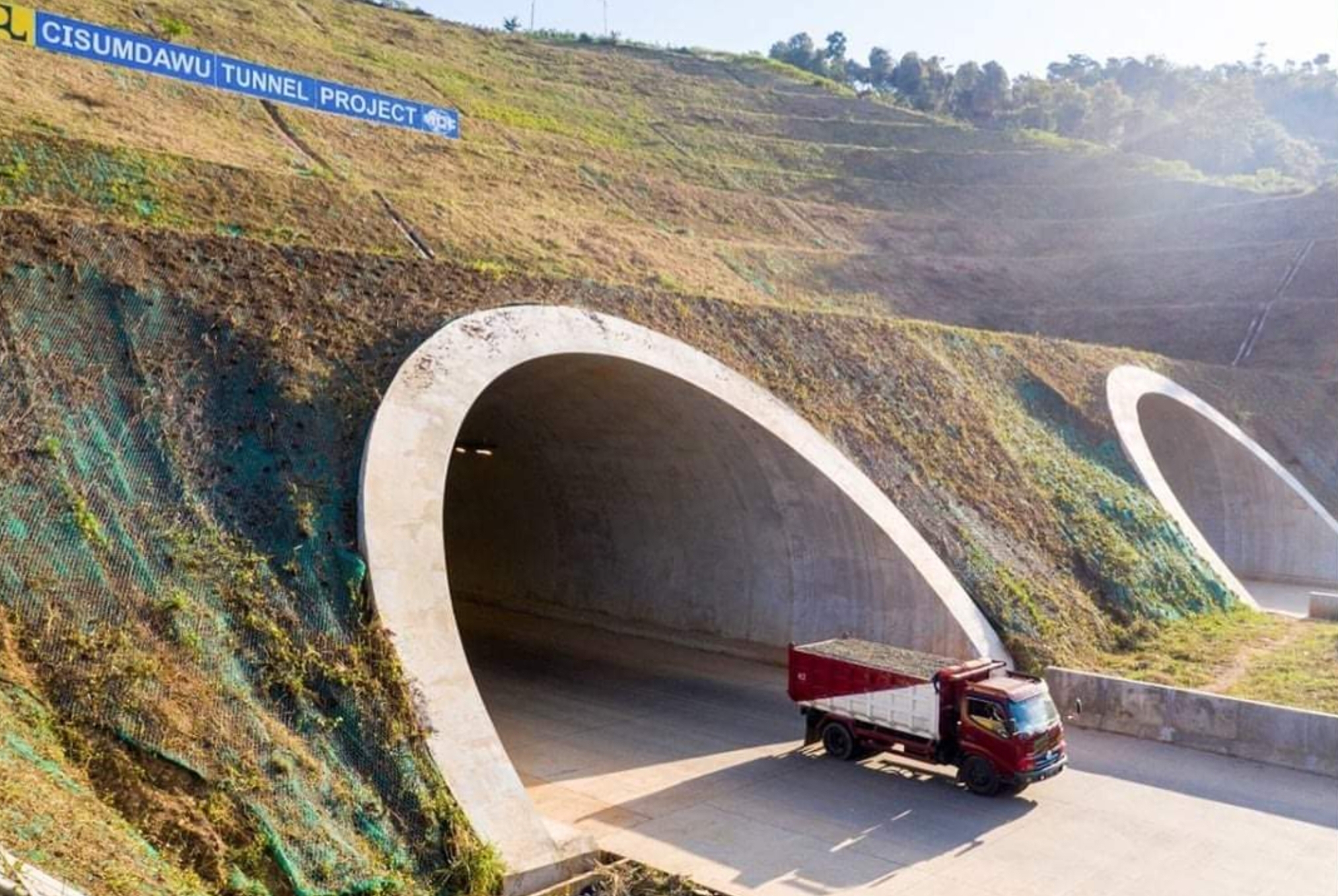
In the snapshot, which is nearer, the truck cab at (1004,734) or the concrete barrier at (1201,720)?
the truck cab at (1004,734)

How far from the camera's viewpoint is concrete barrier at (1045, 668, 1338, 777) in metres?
18.7

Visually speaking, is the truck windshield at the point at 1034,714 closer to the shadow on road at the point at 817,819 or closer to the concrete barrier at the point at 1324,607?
the shadow on road at the point at 817,819

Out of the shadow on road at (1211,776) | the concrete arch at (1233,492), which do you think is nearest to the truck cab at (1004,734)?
the shadow on road at (1211,776)

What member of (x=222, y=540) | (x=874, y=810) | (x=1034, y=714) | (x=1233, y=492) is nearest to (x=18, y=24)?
(x=222, y=540)

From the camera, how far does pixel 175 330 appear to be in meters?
15.8

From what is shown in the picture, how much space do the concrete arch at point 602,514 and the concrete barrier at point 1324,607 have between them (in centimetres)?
1130

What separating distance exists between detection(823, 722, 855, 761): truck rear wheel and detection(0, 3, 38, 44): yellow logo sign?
2609 centimetres

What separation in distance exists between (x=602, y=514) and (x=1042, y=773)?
1180cm

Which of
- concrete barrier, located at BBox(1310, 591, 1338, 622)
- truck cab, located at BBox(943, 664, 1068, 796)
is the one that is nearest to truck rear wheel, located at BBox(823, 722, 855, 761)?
truck cab, located at BBox(943, 664, 1068, 796)

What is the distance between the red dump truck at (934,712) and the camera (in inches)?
654

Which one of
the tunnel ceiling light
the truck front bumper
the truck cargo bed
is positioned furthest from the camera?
the tunnel ceiling light

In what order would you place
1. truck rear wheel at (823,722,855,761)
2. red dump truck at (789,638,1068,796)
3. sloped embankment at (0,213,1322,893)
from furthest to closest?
1. truck rear wheel at (823,722,855,761)
2. red dump truck at (789,638,1068,796)
3. sloped embankment at (0,213,1322,893)

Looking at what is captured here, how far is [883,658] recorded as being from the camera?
1853 centimetres

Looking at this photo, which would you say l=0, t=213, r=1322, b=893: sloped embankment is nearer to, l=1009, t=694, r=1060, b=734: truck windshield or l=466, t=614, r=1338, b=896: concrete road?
l=466, t=614, r=1338, b=896: concrete road
